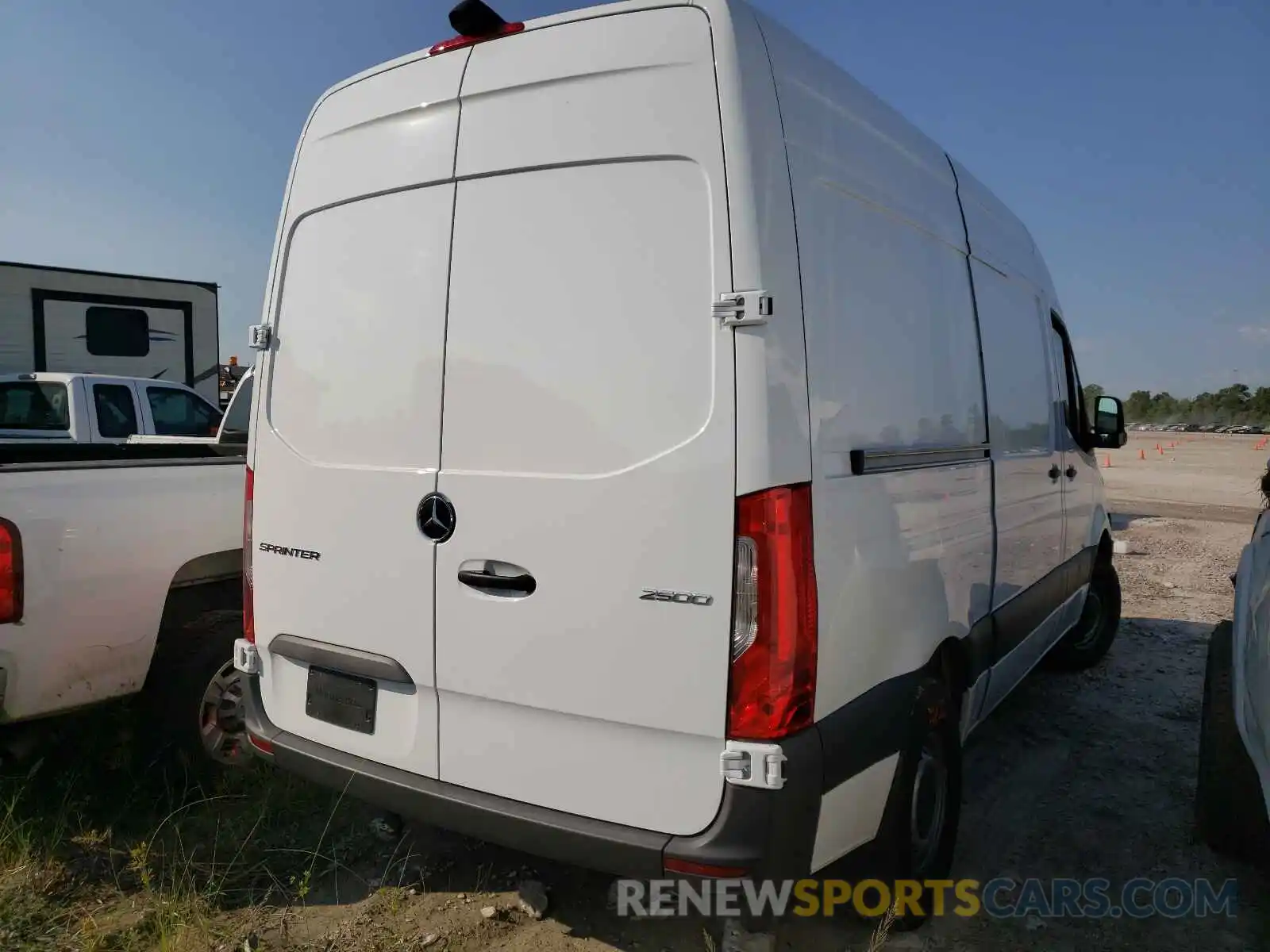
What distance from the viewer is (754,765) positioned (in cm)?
212

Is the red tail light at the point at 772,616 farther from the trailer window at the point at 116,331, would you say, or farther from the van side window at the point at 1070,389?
the trailer window at the point at 116,331

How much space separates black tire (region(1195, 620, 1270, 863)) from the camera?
10.5ft

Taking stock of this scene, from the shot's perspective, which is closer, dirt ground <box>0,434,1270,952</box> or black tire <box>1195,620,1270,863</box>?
dirt ground <box>0,434,1270,952</box>

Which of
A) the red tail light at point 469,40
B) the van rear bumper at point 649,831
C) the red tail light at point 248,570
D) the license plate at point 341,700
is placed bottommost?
the van rear bumper at point 649,831

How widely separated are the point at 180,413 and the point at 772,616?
895cm

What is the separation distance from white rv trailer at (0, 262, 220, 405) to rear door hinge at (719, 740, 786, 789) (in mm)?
12010

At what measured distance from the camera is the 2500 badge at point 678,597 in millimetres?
2127

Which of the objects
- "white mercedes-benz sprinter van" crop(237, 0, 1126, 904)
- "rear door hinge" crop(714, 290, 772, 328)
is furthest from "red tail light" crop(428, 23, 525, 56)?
"rear door hinge" crop(714, 290, 772, 328)

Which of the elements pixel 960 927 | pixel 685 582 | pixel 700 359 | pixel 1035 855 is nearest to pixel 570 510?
pixel 685 582

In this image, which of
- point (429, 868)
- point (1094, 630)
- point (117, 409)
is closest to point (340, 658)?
point (429, 868)

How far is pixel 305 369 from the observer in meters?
2.92

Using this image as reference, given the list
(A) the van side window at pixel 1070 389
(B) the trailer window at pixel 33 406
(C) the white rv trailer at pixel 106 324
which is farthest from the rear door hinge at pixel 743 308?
(C) the white rv trailer at pixel 106 324

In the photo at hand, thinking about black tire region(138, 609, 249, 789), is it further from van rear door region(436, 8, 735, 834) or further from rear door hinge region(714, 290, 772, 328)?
rear door hinge region(714, 290, 772, 328)

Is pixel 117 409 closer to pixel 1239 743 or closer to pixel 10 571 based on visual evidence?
pixel 10 571
